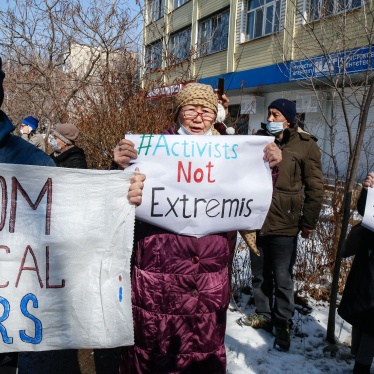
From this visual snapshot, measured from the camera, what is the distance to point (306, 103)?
1353 centimetres

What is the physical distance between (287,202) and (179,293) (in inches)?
57.9

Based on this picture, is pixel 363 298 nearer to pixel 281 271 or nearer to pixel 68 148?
pixel 281 271

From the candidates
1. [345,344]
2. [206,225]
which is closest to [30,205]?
[206,225]

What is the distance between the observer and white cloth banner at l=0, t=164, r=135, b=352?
173 centimetres

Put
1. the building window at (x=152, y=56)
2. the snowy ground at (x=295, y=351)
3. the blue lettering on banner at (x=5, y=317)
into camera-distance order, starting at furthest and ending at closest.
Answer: the building window at (x=152, y=56), the snowy ground at (x=295, y=351), the blue lettering on banner at (x=5, y=317)

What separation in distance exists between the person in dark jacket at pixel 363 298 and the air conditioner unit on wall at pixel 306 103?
10.4 metres

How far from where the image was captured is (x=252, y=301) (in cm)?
415

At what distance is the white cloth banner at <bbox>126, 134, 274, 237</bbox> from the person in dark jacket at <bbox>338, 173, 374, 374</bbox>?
83cm

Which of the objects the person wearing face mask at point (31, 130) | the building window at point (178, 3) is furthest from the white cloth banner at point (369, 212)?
the building window at point (178, 3)

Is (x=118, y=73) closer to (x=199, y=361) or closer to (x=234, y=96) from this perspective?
(x=199, y=361)

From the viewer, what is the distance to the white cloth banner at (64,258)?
1.73 meters

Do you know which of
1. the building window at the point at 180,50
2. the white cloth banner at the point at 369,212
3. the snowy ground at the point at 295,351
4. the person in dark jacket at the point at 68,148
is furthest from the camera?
the building window at the point at 180,50

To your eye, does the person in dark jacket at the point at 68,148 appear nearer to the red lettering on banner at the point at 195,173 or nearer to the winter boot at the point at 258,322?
the winter boot at the point at 258,322

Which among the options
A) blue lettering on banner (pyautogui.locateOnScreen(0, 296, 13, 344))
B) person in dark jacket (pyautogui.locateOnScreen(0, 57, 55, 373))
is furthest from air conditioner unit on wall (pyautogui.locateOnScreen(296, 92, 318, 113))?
blue lettering on banner (pyautogui.locateOnScreen(0, 296, 13, 344))
